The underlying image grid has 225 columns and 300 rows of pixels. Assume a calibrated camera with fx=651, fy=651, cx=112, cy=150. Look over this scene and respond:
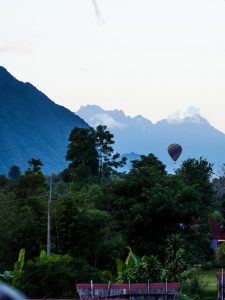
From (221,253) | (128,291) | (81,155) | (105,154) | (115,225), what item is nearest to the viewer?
(128,291)

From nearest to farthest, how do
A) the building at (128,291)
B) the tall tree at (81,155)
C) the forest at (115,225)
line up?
1. the building at (128,291)
2. the forest at (115,225)
3. the tall tree at (81,155)

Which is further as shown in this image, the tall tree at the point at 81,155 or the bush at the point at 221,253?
the tall tree at the point at 81,155

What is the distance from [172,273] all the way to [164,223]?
12.3 meters

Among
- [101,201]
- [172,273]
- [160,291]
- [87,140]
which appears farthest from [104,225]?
[87,140]

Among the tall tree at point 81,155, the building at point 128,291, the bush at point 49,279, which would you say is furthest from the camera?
the tall tree at point 81,155

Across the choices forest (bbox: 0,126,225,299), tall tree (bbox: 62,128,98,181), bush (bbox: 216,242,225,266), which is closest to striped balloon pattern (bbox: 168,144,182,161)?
tall tree (bbox: 62,128,98,181)

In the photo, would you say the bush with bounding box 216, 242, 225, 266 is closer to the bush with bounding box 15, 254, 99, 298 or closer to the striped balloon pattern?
the striped balloon pattern

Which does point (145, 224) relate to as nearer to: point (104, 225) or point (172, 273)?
point (104, 225)

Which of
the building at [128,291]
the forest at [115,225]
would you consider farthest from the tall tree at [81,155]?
the building at [128,291]

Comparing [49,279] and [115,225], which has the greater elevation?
[115,225]

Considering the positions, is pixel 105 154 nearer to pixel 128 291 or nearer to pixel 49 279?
pixel 49 279

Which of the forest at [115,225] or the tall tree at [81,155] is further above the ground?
the tall tree at [81,155]

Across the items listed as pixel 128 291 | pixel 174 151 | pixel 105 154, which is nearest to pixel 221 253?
pixel 174 151

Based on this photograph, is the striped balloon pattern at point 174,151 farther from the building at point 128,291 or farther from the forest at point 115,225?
the building at point 128,291
